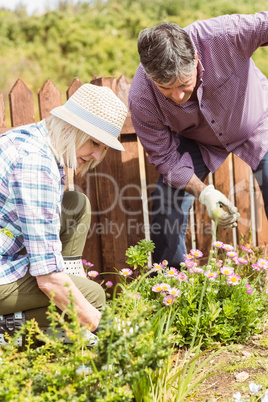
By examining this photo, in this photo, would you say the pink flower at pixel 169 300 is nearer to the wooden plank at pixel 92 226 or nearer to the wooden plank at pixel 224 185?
the wooden plank at pixel 92 226

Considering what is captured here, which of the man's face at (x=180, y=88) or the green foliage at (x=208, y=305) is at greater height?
the man's face at (x=180, y=88)

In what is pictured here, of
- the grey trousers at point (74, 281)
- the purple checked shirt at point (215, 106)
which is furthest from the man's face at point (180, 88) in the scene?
the grey trousers at point (74, 281)

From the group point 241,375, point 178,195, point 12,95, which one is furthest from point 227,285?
point 12,95

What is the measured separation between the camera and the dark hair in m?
2.22

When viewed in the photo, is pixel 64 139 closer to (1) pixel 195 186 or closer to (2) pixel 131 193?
(1) pixel 195 186

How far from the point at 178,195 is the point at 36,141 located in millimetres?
1185

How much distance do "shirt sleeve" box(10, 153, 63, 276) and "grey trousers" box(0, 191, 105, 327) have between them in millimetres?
274

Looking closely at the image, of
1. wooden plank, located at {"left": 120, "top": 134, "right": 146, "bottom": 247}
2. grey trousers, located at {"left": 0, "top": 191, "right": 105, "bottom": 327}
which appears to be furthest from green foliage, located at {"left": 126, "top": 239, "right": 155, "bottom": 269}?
wooden plank, located at {"left": 120, "top": 134, "right": 146, "bottom": 247}

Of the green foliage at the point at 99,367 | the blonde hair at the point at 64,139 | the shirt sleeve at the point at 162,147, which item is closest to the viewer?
the green foliage at the point at 99,367

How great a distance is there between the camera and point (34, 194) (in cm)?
199

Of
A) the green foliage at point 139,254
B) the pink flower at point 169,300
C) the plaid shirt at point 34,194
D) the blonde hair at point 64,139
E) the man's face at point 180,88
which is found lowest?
the pink flower at point 169,300

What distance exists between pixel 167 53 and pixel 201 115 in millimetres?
648

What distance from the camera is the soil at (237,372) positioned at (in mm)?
1967

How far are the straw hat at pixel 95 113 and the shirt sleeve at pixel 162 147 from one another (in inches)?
22.5
